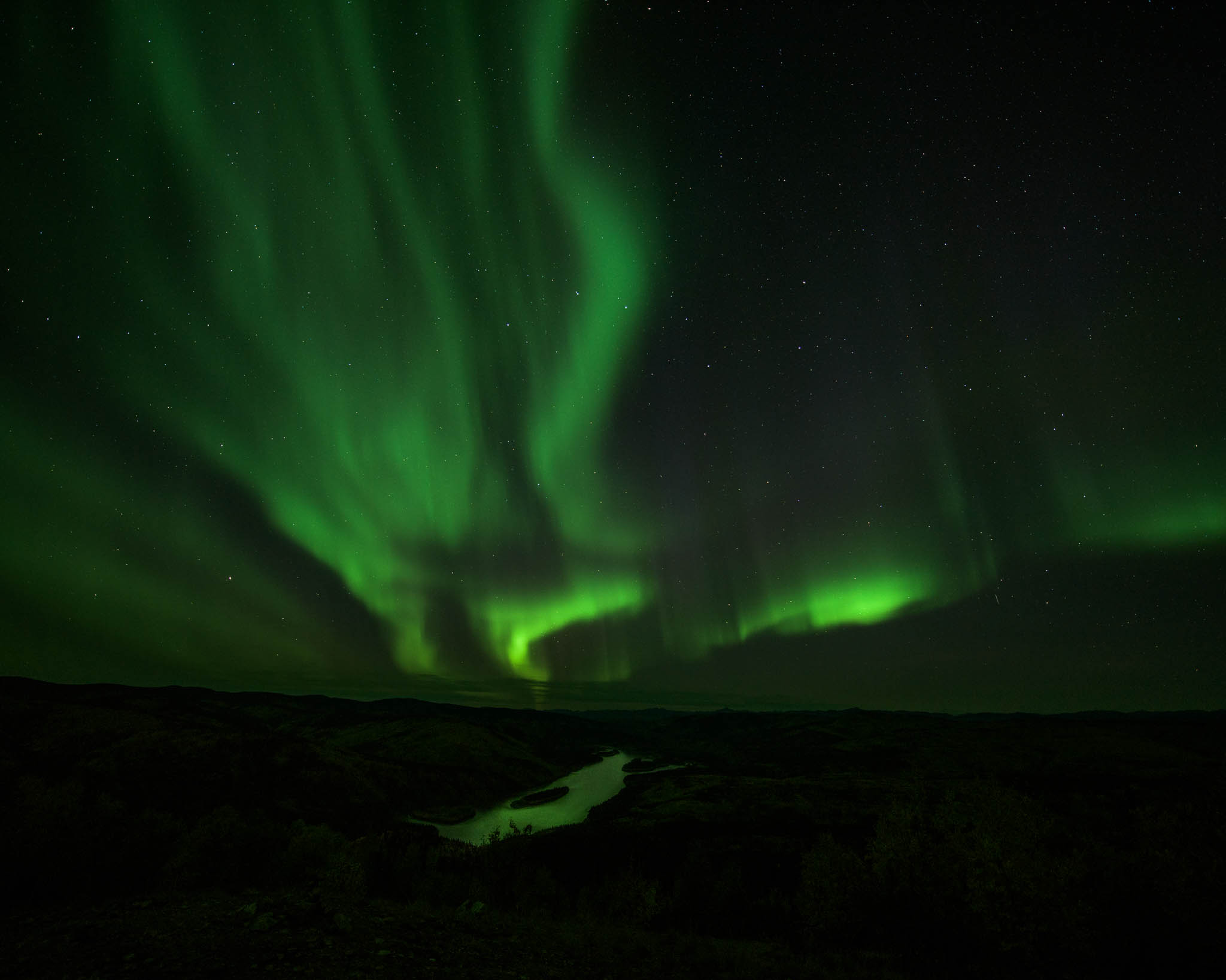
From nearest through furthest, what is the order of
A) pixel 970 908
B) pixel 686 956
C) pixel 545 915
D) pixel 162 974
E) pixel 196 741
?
pixel 162 974
pixel 686 956
pixel 970 908
pixel 545 915
pixel 196 741

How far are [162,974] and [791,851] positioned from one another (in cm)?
4921

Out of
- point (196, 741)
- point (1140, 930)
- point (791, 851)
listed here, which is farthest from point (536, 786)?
point (1140, 930)

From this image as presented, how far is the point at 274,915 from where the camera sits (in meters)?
16.0

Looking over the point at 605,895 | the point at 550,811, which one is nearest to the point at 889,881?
the point at 605,895

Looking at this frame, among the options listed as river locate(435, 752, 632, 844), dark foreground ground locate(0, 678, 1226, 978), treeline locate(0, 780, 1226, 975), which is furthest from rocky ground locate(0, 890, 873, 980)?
river locate(435, 752, 632, 844)

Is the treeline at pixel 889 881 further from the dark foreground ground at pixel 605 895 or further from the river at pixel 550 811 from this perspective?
the river at pixel 550 811

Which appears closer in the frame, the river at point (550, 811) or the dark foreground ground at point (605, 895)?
the dark foreground ground at point (605, 895)

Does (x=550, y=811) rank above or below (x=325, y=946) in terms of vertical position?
below

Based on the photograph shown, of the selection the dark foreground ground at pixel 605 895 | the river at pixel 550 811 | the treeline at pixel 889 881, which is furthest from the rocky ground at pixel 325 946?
the river at pixel 550 811

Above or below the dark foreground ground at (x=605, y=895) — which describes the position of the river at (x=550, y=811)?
below

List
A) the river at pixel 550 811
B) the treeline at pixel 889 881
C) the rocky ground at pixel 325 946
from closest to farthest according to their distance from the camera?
the rocky ground at pixel 325 946 < the treeline at pixel 889 881 < the river at pixel 550 811

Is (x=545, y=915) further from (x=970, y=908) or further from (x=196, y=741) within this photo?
(x=196, y=741)

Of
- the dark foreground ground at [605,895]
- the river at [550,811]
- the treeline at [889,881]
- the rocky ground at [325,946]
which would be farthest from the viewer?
the river at [550,811]

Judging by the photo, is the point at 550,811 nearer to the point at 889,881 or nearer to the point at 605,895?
the point at 605,895
